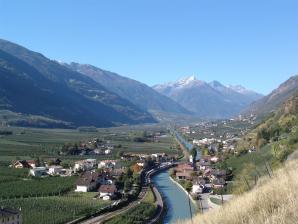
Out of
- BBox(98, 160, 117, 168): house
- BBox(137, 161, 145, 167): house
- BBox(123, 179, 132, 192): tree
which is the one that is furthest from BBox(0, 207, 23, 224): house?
BBox(137, 161, 145, 167): house

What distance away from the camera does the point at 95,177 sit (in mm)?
45000

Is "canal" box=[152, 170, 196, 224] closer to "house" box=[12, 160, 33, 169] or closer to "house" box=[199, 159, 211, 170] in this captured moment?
"house" box=[199, 159, 211, 170]

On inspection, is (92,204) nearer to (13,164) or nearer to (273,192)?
(13,164)

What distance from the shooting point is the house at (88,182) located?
135ft

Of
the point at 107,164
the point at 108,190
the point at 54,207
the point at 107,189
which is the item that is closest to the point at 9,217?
the point at 54,207

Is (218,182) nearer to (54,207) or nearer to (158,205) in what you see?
(158,205)

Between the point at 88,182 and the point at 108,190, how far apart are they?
373cm

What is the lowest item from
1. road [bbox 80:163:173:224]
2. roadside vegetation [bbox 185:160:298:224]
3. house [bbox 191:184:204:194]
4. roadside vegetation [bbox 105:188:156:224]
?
road [bbox 80:163:173:224]

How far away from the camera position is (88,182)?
42531 millimetres

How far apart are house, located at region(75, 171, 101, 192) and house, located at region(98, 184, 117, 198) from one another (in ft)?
4.86

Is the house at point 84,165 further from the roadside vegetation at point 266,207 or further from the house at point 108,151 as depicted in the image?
the roadside vegetation at point 266,207

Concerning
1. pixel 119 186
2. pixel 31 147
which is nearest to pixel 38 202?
pixel 119 186

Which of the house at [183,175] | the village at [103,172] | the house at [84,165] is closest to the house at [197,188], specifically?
the village at [103,172]

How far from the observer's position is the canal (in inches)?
1205
